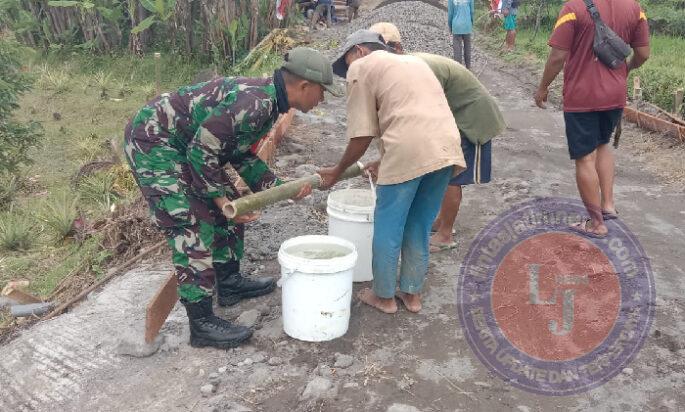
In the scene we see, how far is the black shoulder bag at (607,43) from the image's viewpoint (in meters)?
4.36

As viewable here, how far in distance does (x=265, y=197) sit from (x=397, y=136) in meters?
0.76

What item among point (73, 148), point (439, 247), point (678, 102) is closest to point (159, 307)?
point (439, 247)

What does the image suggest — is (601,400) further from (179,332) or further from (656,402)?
(179,332)

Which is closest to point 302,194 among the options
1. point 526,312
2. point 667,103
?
point 526,312

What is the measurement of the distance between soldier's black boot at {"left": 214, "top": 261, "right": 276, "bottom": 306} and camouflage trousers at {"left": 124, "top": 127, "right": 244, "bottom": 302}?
0.49m

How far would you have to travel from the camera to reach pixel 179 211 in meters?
3.25

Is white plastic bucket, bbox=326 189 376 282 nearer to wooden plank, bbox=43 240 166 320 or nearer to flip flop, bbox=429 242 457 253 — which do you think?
flip flop, bbox=429 242 457 253

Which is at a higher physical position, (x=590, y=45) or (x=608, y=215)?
(x=590, y=45)

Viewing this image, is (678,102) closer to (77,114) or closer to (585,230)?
(585,230)

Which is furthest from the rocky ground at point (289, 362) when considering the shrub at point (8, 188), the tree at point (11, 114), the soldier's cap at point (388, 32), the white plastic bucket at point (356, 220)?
the shrub at point (8, 188)

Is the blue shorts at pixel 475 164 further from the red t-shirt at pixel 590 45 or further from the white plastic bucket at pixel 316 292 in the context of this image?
the white plastic bucket at pixel 316 292

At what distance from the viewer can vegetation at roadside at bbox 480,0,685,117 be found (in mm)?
8539

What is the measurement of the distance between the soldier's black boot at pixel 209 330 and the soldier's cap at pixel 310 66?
51.1 inches

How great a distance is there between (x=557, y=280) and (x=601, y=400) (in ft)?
3.84
